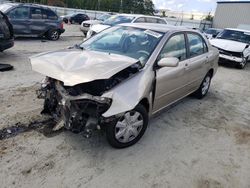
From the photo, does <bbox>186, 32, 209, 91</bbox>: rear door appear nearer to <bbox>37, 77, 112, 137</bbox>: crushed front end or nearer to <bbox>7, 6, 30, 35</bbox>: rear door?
<bbox>37, 77, 112, 137</bbox>: crushed front end

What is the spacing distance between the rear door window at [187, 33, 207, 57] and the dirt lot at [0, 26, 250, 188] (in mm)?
1264

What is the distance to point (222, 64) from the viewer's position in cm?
1202

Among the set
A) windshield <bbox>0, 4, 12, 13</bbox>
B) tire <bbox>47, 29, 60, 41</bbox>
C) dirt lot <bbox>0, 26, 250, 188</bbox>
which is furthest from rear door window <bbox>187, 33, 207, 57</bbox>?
tire <bbox>47, 29, 60, 41</bbox>

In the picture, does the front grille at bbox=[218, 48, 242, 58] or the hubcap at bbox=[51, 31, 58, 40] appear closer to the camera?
the front grille at bbox=[218, 48, 242, 58]

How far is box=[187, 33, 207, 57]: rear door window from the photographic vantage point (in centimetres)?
523

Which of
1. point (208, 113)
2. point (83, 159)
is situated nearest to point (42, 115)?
point (83, 159)

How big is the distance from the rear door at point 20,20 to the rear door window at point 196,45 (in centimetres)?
913

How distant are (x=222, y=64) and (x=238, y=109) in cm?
635

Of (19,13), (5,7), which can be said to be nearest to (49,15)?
(19,13)

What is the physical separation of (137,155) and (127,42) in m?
1.92

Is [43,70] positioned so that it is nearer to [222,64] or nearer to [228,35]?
[222,64]

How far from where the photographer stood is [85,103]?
341cm

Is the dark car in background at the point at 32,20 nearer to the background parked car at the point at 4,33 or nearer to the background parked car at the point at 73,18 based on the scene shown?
the background parked car at the point at 4,33

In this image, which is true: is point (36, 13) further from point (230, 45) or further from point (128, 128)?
point (128, 128)
